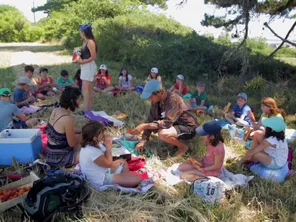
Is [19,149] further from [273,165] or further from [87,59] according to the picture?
[273,165]

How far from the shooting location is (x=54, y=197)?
2.77 m

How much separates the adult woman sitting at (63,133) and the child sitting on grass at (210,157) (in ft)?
4.58

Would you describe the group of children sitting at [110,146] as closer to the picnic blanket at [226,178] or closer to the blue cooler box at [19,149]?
the picnic blanket at [226,178]

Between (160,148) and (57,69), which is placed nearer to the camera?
(160,148)

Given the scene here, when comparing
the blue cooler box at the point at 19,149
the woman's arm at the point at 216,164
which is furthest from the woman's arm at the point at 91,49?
the woman's arm at the point at 216,164

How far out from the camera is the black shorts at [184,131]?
13.7 ft

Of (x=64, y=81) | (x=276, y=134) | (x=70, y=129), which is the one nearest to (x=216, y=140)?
(x=276, y=134)

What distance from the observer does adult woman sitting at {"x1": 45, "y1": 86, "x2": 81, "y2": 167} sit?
3.69 metres

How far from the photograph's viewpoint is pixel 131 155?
404 cm

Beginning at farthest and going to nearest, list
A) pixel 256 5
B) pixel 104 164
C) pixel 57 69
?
pixel 57 69 → pixel 256 5 → pixel 104 164

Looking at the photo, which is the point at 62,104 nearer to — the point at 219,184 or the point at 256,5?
the point at 219,184

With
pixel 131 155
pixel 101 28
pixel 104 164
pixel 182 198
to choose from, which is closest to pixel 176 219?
pixel 182 198

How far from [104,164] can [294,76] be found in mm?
8519

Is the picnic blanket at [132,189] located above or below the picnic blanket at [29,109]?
above
